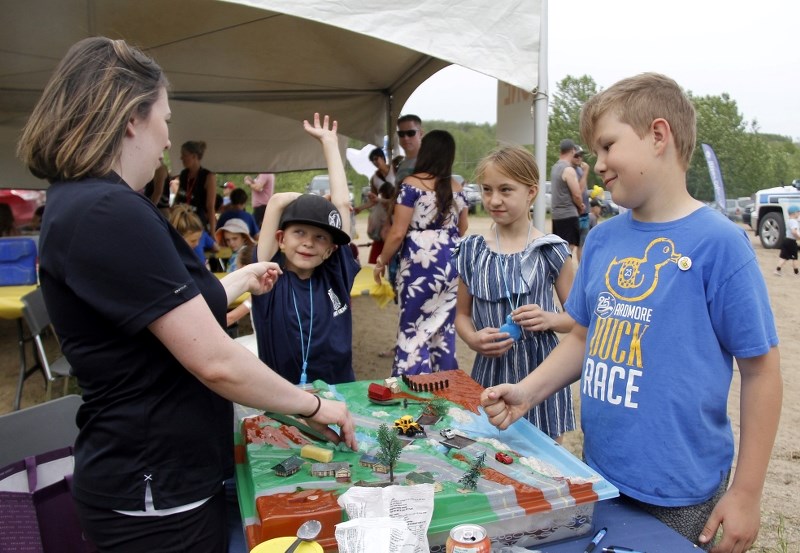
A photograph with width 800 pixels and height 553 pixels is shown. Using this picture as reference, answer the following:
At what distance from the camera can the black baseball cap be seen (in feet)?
6.37

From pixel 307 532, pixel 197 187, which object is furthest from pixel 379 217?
pixel 307 532

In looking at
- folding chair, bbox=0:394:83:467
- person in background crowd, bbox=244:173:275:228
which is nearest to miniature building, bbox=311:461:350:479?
folding chair, bbox=0:394:83:467

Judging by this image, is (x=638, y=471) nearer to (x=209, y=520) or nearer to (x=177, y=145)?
(x=209, y=520)

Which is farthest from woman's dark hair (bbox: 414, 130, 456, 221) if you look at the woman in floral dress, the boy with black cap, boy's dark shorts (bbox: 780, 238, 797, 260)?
boy's dark shorts (bbox: 780, 238, 797, 260)

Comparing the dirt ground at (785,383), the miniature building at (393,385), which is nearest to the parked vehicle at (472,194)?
the miniature building at (393,385)

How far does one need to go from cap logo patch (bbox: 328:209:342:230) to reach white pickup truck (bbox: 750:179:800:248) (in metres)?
12.8

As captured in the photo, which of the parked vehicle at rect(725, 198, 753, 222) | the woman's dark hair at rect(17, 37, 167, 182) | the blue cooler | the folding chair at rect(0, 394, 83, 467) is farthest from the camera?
the parked vehicle at rect(725, 198, 753, 222)

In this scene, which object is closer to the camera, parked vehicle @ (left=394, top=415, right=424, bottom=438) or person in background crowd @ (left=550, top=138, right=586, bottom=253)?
parked vehicle @ (left=394, top=415, right=424, bottom=438)

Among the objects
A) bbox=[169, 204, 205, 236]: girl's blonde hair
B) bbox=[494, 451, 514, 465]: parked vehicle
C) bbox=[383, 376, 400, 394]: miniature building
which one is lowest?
bbox=[494, 451, 514, 465]: parked vehicle

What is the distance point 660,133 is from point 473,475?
0.75m

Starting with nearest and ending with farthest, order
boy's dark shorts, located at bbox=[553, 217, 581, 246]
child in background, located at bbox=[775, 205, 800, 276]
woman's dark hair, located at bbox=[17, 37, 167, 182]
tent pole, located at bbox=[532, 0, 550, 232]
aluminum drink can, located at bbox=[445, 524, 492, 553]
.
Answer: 1. aluminum drink can, located at bbox=[445, 524, 492, 553]
2. woman's dark hair, located at bbox=[17, 37, 167, 182]
3. tent pole, located at bbox=[532, 0, 550, 232]
4. boy's dark shorts, located at bbox=[553, 217, 581, 246]
5. child in background, located at bbox=[775, 205, 800, 276]

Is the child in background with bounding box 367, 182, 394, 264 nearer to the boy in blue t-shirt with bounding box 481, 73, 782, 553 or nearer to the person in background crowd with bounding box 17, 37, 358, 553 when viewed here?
the boy in blue t-shirt with bounding box 481, 73, 782, 553

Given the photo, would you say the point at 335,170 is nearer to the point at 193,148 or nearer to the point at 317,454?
the point at 317,454

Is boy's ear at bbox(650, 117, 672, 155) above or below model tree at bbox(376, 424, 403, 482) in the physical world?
above
